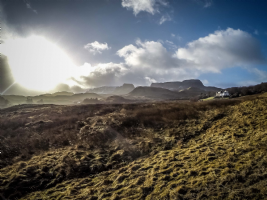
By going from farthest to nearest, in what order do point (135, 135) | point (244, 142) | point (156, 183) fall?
point (135, 135)
point (244, 142)
point (156, 183)

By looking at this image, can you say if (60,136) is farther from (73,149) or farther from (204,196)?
(204,196)

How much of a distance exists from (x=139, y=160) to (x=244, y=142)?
858cm

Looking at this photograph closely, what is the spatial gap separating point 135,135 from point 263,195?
1367 cm

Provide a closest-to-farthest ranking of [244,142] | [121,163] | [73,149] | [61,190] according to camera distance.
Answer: [61,190]
[244,142]
[121,163]
[73,149]

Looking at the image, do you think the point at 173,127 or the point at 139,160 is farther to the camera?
the point at 173,127

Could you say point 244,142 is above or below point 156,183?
above

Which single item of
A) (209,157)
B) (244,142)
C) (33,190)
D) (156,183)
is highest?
(244,142)

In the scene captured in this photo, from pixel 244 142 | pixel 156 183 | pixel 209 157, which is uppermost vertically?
pixel 244 142

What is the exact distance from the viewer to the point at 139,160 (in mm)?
11812

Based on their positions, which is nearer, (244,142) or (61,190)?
(61,190)

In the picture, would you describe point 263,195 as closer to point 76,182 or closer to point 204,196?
point 204,196

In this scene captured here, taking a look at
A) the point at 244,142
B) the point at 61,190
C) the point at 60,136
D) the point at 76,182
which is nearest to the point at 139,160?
the point at 76,182

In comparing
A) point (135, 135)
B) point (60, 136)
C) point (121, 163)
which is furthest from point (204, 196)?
point (60, 136)

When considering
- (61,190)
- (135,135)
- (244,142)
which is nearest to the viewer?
(61,190)
